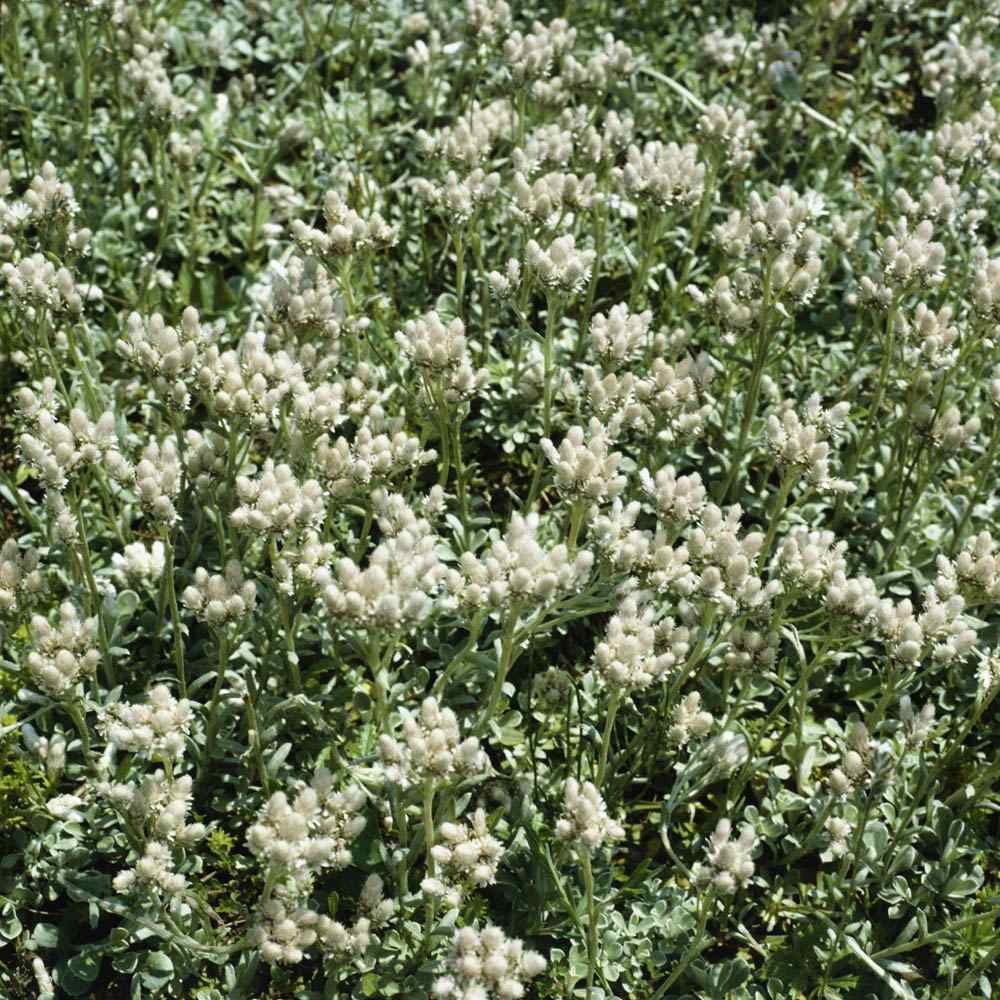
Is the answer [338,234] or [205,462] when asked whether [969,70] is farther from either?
[205,462]

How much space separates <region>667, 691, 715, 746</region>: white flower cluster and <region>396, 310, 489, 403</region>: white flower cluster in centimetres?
92

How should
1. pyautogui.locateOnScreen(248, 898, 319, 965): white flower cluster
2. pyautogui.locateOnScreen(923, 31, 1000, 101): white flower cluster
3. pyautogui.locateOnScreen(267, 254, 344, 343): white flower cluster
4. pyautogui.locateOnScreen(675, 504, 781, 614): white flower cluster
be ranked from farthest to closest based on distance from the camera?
pyautogui.locateOnScreen(923, 31, 1000, 101): white flower cluster < pyautogui.locateOnScreen(267, 254, 344, 343): white flower cluster < pyautogui.locateOnScreen(675, 504, 781, 614): white flower cluster < pyautogui.locateOnScreen(248, 898, 319, 965): white flower cluster

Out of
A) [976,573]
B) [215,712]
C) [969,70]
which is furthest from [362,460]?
[969,70]

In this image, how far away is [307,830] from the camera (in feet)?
8.05

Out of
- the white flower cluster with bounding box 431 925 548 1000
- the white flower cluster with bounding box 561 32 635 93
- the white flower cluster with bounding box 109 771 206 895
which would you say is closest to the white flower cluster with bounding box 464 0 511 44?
the white flower cluster with bounding box 561 32 635 93

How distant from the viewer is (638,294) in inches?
165

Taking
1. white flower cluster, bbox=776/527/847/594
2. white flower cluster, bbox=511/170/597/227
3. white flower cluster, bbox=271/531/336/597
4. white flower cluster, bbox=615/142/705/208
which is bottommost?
white flower cluster, bbox=271/531/336/597

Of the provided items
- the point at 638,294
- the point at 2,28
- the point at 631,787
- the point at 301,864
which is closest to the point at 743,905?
the point at 631,787

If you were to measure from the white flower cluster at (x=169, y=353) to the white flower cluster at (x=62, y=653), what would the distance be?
60 cm

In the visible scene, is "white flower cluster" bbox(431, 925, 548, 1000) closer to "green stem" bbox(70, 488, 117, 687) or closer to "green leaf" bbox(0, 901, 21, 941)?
"green leaf" bbox(0, 901, 21, 941)

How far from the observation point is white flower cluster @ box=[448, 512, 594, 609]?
2525mm

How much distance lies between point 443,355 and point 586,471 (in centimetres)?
52

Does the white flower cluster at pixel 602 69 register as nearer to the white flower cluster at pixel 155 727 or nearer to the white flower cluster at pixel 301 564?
the white flower cluster at pixel 301 564

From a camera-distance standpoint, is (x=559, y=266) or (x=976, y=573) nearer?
(x=976, y=573)
